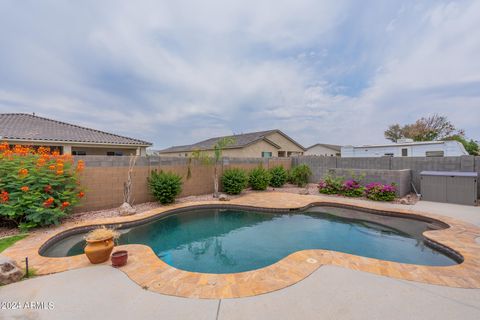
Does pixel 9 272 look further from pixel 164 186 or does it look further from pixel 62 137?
pixel 62 137

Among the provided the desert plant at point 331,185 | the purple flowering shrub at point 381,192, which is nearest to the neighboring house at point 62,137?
the desert plant at point 331,185

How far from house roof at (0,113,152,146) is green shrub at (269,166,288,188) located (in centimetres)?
854

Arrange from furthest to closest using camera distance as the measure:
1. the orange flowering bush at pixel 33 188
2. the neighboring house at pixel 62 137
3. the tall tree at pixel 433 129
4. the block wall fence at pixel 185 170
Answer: the tall tree at pixel 433 129, the neighboring house at pixel 62 137, the block wall fence at pixel 185 170, the orange flowering bush at pixel 33 188

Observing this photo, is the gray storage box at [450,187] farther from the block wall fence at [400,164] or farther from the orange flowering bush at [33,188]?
the orange flowering bush at [33,188]

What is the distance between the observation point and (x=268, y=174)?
40.3ft

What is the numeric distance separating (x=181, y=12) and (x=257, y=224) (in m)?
8.22

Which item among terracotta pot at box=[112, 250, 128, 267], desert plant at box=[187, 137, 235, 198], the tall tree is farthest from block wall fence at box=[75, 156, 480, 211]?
the tall tree

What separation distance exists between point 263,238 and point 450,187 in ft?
27.7

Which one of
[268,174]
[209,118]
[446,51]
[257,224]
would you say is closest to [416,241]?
[257,224]

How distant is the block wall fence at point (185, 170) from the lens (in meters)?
7.50

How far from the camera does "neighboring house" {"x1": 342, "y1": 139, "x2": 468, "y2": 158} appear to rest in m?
15.8

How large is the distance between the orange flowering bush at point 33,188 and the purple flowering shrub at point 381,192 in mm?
11656

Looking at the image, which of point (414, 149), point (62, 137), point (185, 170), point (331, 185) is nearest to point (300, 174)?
point (331, 185)

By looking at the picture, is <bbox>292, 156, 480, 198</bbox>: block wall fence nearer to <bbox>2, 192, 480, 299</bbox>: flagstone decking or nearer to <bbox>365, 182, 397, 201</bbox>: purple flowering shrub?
<bbox>365, 182, 397, 201</bbox>: purple flowering shrub
